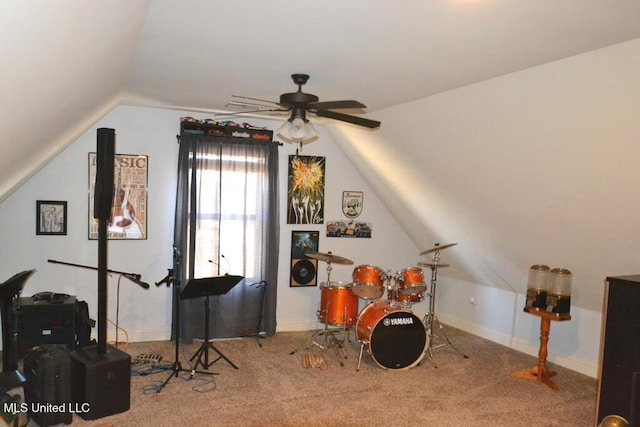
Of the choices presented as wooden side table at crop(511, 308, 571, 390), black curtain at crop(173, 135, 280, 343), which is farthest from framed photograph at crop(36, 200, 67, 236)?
wooden side table at crop(511, 308, 571, 390)

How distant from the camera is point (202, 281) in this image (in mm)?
3873

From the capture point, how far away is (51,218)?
474cm

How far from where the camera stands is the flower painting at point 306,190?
5.66 metres

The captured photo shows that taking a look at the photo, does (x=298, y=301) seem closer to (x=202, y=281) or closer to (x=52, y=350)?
(x=202, y=281)

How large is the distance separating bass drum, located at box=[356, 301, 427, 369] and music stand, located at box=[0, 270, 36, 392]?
3014 mm

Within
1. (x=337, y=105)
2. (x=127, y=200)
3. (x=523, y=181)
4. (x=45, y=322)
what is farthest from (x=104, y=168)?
(x=523, y=181)

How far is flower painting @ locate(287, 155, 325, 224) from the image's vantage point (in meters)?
5.66

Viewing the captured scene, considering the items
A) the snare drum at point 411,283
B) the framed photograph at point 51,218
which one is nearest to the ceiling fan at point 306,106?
the snare drum at point 411,283

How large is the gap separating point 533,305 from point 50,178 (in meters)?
4.97

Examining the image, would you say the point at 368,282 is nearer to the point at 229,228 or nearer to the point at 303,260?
the point at 303,260

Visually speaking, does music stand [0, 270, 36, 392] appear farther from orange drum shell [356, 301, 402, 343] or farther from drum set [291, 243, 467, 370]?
orange drum shell [356, 301, 402, 343]

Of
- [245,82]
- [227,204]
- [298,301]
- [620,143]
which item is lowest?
[298,301]

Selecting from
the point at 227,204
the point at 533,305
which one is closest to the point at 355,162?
the point at 227,204

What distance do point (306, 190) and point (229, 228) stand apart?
42.1 inches
